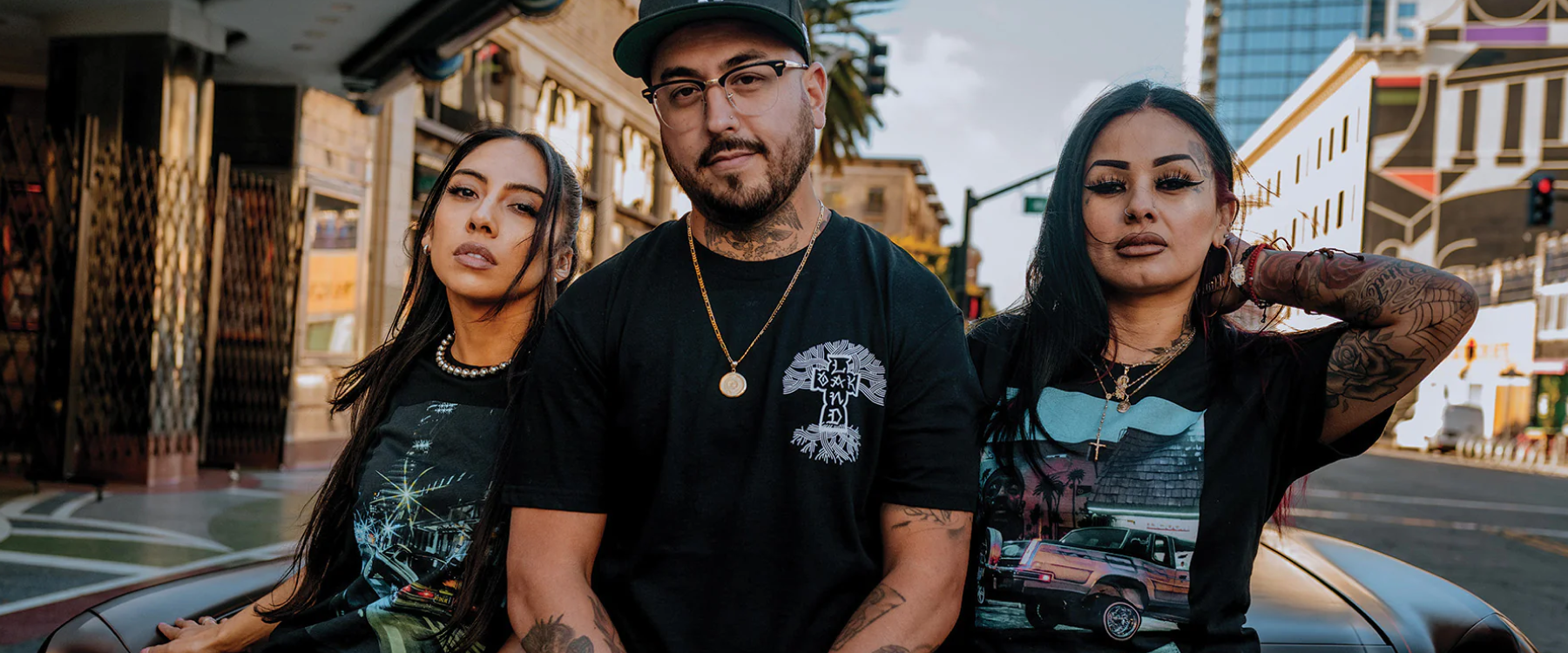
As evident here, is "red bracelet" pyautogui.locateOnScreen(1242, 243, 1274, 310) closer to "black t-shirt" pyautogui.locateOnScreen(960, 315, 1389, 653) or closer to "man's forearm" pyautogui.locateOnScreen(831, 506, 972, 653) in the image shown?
"black t-shirt" pyautogui.locateOnScreen(960, 315, 1389, 653)

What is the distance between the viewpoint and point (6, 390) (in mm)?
9625

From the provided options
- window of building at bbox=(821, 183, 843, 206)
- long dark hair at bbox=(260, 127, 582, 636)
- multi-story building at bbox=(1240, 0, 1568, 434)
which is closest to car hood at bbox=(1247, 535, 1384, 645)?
long dark hair at bbox=(260, 127, 582, 636)

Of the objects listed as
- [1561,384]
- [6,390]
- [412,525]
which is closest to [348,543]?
[412,525]

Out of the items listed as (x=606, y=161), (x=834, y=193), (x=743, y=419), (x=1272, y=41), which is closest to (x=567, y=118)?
(x=606, y=161)

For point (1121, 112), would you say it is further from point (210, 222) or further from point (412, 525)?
point (210, 222)

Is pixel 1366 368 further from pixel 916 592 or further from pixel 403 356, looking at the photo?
pixel 403 356

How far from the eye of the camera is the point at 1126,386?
2303 mm

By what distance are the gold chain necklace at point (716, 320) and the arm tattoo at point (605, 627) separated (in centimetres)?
45

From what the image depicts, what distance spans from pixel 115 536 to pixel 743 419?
22.0 feet

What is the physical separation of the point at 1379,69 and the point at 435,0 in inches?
1783

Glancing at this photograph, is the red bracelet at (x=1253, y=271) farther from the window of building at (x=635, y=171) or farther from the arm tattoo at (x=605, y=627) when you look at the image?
the window of building at (x=635, y=171)

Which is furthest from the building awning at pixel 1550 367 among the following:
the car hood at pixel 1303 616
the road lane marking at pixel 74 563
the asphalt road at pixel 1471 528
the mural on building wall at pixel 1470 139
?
the road lane marking at pixel 74 563

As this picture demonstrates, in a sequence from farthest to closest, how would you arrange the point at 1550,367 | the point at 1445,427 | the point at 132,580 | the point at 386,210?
the point at 1550,367 < the point at 1445,427 < the point at 386,210 < the point at 132,580

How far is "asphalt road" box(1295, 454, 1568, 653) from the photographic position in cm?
803
